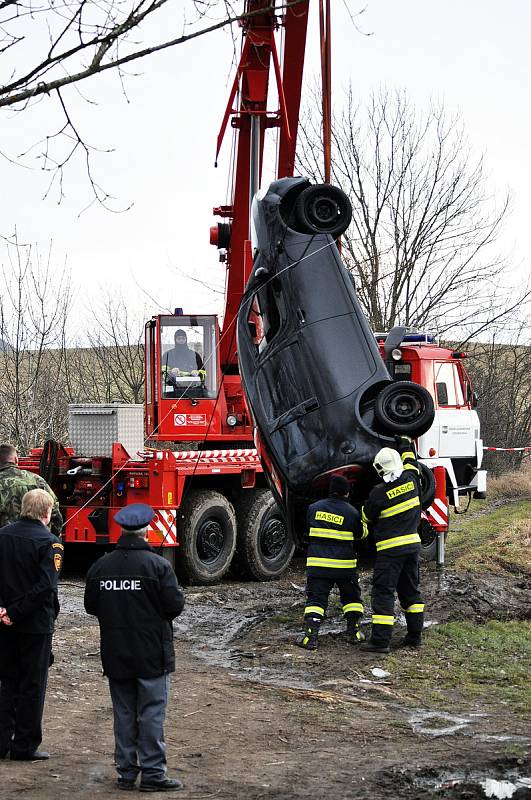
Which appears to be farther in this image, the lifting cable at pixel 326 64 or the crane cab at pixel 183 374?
the crane cab at pixel 183 374

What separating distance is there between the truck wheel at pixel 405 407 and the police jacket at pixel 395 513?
1.38ft

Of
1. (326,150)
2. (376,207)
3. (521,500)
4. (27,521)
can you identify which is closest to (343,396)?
(326,150)

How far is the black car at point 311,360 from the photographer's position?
9953 mm

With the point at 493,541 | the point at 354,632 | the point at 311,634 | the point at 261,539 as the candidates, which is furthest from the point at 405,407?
the point at 493,541

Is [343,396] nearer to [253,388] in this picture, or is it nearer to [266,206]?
[253,388]

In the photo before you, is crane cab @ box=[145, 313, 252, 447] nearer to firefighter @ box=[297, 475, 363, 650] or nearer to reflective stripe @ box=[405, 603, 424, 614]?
A: firefighter @ box=[297, 475, 363, 650]

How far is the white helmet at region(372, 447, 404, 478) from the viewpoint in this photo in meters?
9.50

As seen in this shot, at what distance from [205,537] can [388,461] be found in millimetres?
4813

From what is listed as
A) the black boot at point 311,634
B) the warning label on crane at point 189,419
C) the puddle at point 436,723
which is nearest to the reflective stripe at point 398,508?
the black boot at point 311,634

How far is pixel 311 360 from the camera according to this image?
1009cm

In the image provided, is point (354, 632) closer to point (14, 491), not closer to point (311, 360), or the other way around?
point (311, 360)

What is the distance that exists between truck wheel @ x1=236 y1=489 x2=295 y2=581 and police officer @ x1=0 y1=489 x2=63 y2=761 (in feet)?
26.0

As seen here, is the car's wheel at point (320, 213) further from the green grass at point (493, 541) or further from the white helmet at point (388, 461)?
the green grass at point (493, 541)

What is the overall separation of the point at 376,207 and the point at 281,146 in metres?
15.8
